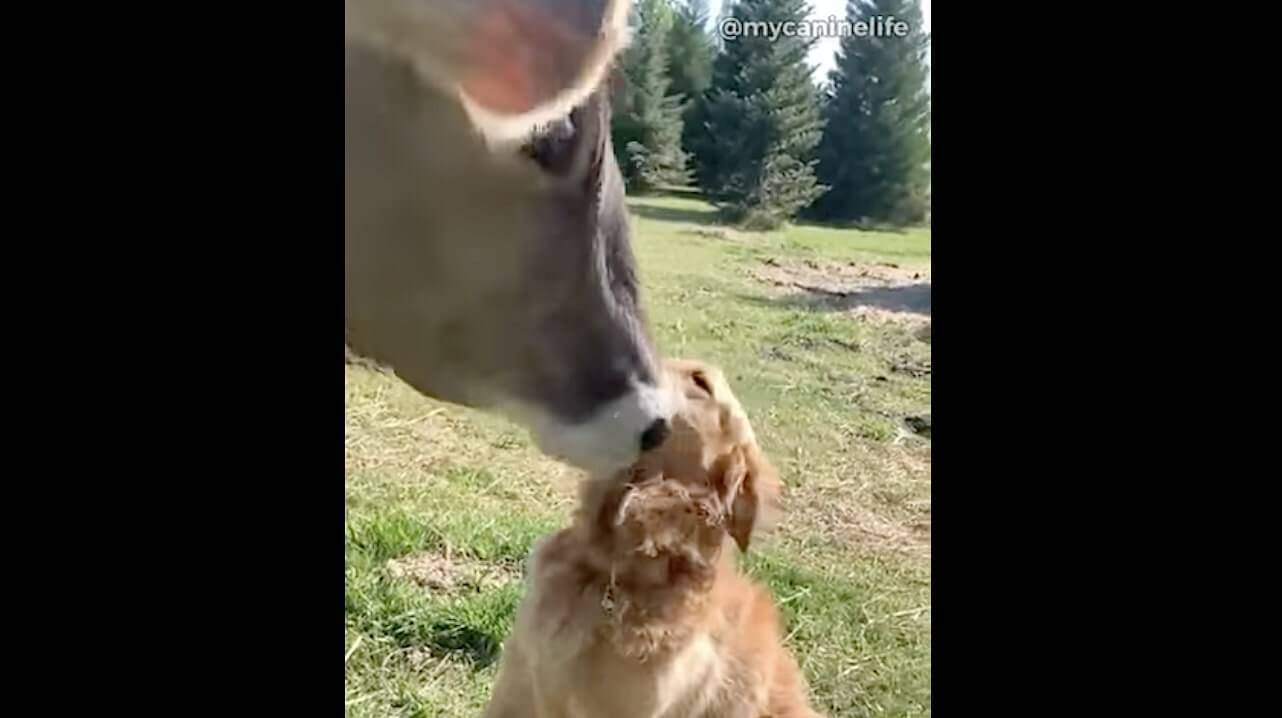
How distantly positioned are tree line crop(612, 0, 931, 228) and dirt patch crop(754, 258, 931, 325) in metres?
0.05

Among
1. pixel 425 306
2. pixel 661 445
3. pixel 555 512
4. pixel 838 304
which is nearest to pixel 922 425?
pixel 838 304

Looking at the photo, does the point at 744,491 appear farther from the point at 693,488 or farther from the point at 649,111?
the point at 649,111

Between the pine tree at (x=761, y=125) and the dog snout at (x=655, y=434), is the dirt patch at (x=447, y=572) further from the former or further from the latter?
the pine tree at (x=761, y=125)

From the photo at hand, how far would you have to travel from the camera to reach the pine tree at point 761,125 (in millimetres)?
1683

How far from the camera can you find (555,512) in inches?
66.6

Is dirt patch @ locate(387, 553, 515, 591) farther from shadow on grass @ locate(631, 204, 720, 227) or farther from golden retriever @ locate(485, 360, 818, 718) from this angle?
Result: shadow on grass @ locate(631, 204, 720, 227)

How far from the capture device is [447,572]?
5.69ft

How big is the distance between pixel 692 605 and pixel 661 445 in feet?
0.53

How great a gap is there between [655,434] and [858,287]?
0.87 feet

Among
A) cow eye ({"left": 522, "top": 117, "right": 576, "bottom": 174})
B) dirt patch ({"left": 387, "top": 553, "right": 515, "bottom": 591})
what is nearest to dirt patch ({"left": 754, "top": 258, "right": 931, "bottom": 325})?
cow eye ({"left": 522, "top": 117, "right": 576, "bottom": 174})

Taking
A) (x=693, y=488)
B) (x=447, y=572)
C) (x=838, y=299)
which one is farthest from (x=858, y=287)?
(x=447, y=572)

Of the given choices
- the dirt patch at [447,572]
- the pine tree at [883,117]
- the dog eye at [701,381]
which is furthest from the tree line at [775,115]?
the dirt patch at [447,572]
